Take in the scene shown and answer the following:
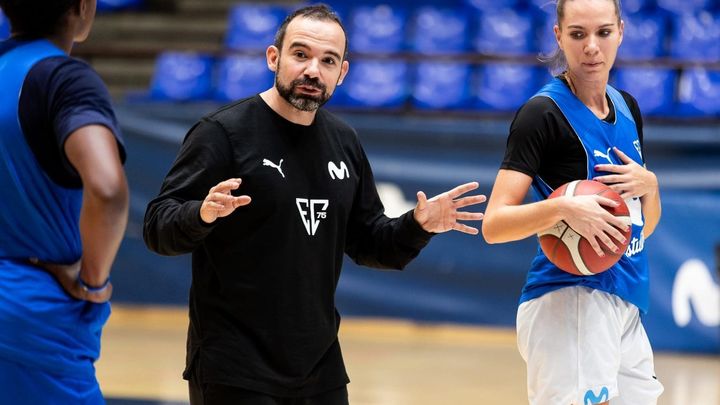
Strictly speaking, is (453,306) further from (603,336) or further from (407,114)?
(603,336)

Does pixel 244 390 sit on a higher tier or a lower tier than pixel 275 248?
lower

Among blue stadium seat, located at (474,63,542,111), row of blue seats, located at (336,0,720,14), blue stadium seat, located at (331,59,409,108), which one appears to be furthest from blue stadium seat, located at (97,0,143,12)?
blue stadium seat, located at (474,63,542,111)

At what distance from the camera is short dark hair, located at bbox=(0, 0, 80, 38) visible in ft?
8.70

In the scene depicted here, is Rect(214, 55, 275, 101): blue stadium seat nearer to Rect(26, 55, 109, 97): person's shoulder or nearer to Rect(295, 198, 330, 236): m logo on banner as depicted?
Rect(295, 198, 330, 236): m logo on banner

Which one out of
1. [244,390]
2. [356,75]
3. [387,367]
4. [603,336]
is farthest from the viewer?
[356,75]

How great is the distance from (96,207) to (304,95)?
3.84ft

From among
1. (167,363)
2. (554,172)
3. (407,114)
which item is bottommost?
(167,363)

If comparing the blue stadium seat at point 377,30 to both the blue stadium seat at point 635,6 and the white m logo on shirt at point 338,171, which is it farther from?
the white m logo on shirt at point 338,171

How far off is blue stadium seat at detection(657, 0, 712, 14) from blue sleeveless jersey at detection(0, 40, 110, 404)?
367 inches

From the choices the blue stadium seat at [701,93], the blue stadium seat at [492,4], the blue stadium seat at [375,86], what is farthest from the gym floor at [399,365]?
the blue stadium seat at [492,4]

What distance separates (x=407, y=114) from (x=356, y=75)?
2.92 feet

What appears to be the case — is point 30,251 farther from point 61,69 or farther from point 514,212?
point 514,212

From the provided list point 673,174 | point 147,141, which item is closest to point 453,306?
point 673,174

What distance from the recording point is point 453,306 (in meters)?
9.28
